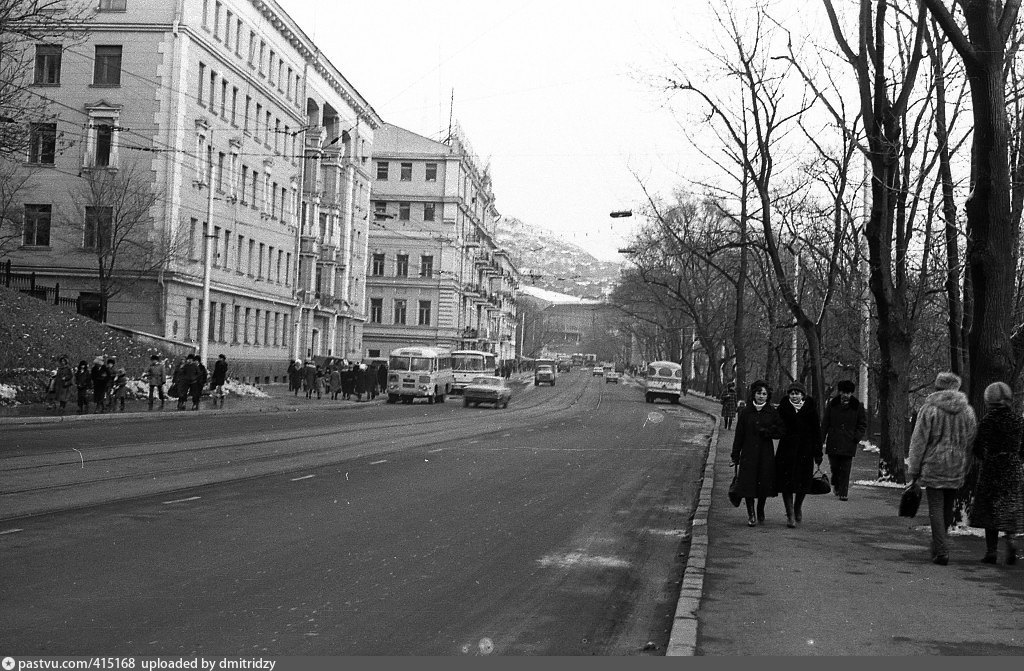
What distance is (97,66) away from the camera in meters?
50.7

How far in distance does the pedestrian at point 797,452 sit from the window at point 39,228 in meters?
43.9

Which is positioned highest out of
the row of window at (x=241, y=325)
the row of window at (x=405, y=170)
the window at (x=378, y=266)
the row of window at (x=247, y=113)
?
the row of window at (x=405, y=170)

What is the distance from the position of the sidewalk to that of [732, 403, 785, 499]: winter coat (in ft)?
1.53

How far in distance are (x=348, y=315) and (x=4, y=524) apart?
71.2 m

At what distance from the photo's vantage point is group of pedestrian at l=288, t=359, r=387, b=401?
51906mm

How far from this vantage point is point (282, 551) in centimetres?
1027

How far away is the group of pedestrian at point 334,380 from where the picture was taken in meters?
51.9

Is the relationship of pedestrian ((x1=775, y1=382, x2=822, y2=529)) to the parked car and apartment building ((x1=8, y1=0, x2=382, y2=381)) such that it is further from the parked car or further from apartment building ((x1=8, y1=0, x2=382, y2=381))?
the parked car

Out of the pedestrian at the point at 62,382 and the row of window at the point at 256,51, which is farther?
the row of window at the point at 256,51

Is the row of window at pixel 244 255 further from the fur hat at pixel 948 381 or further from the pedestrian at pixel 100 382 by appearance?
the fur hat at pixel 948 381

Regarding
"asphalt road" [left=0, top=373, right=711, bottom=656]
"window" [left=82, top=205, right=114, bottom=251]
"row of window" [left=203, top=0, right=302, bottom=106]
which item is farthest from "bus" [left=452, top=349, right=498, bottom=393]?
"asphalt road" [left=0, top=373, right=711, bottom=656]

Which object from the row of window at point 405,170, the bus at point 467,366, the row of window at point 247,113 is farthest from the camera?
the row of window at point 405,170

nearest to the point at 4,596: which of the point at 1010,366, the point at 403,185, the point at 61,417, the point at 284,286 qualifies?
the point at 1010,366

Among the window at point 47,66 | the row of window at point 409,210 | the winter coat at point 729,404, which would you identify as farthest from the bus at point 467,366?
the row of window at point 409,210
